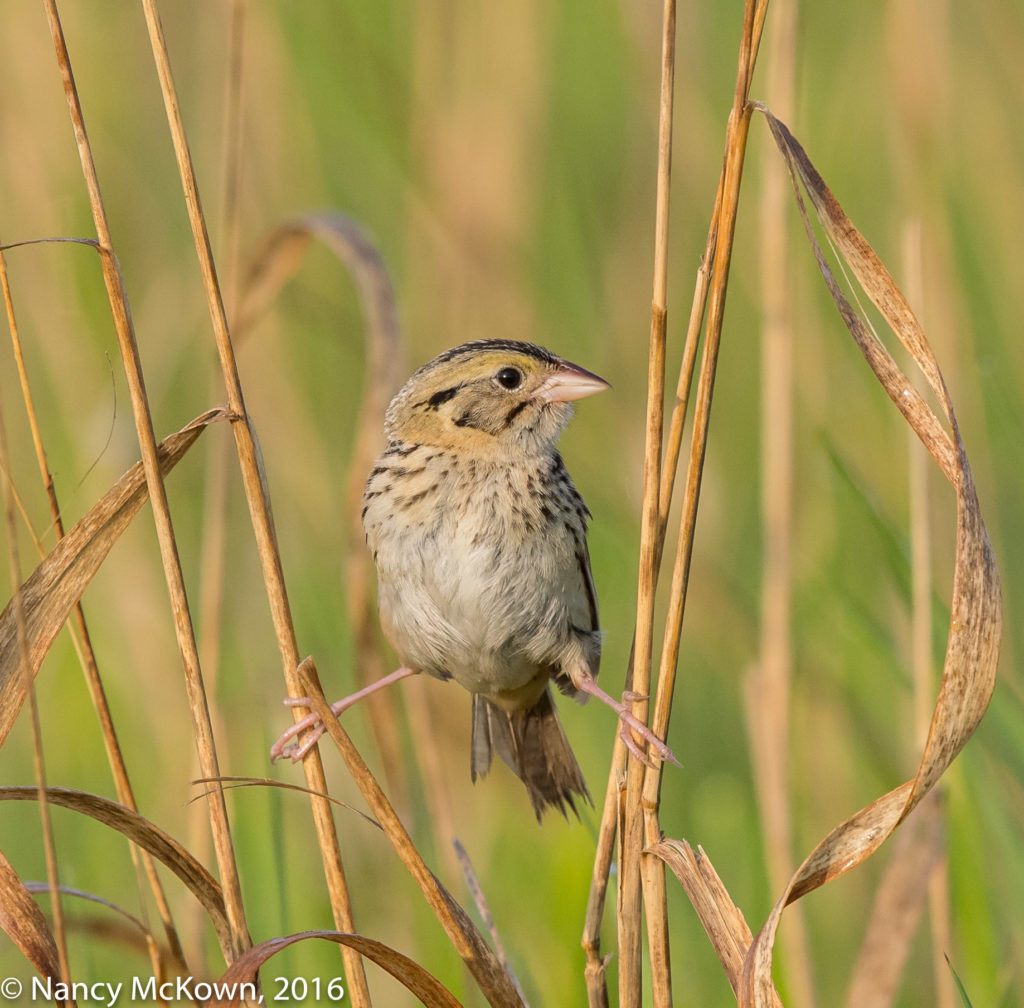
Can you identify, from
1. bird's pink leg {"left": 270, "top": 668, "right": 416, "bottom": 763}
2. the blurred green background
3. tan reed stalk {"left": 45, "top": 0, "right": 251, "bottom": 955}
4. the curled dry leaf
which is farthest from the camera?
the blurred green background

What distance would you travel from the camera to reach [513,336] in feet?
14.3

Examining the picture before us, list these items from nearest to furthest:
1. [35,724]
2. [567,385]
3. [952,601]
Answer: [35,724]
[952,601]
[567,385]

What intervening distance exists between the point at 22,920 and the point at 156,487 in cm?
59

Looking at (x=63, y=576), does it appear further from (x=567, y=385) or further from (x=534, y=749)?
(x=534, y=749)

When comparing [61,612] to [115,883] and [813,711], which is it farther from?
[813,711]

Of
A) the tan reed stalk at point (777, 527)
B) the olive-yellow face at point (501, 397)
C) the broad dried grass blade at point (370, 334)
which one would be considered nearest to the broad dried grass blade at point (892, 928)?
the tan reed stalk at point (777, 527)

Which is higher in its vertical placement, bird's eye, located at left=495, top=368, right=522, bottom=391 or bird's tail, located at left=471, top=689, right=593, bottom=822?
bird's eye, located at left=495, top=368, right=522, bottom=391

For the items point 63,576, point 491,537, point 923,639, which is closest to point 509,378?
point 491,537

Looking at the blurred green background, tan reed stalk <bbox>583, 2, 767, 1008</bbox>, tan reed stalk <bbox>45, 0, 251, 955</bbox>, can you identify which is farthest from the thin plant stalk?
the blurred green background

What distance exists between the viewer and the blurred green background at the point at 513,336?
3.55 m

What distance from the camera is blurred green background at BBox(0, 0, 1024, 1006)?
355cm

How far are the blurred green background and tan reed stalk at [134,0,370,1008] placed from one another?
3.36 feet

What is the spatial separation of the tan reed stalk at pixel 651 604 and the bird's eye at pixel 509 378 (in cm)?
94
